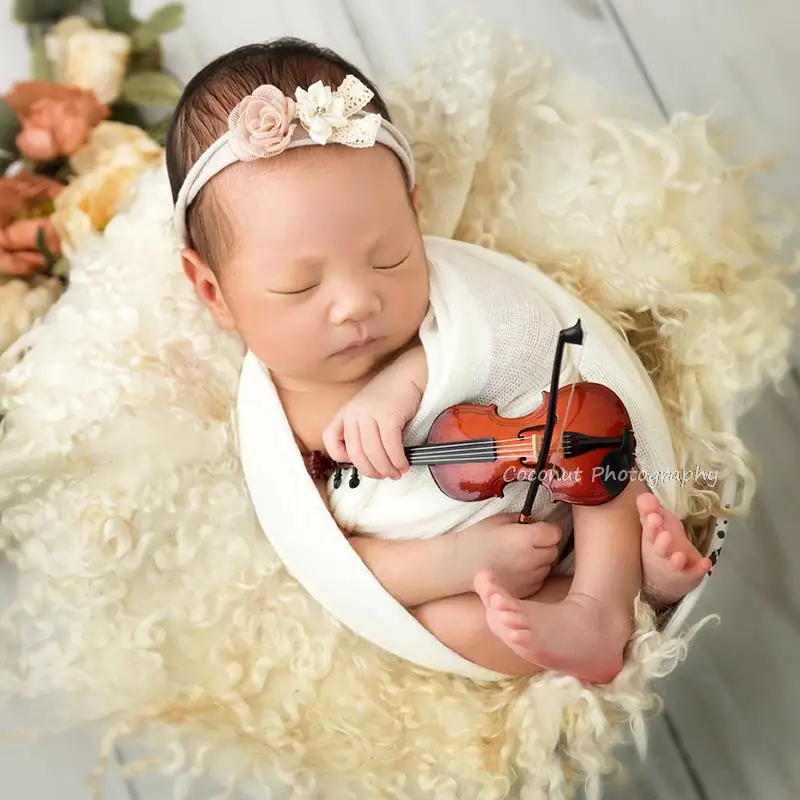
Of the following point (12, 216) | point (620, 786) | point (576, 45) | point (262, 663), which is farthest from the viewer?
point (576, 45)

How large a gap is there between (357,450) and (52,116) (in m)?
0.76

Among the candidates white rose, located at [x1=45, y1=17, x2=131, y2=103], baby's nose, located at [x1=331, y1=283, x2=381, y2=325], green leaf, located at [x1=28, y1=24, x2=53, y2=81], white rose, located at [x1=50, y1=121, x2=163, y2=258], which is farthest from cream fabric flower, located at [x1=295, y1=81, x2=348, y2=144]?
green leaf, located at [x1=28, y1=24, x2=53, y2=81]

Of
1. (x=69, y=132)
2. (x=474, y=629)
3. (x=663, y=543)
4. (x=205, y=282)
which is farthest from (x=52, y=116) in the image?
(x=663, y=543)

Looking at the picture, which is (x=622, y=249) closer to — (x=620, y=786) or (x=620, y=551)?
(x=620, y=551)

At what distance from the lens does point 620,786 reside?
4.07 feet

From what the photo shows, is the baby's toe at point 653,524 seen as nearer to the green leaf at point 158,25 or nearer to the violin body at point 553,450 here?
the violin body at point 553,450

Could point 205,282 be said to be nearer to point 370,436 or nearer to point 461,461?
point 370,436

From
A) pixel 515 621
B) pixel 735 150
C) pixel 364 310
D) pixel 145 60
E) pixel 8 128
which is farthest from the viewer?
pixel 145 60

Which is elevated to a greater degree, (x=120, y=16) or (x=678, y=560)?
(x=120, y=16)

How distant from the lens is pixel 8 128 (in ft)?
4.78

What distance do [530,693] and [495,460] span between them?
26 cm

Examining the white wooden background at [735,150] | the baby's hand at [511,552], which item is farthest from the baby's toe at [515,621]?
the white wooden background at [735,150]

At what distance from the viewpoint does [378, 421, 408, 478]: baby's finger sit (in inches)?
40.8

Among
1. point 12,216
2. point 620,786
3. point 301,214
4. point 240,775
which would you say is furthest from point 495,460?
point 12,216
